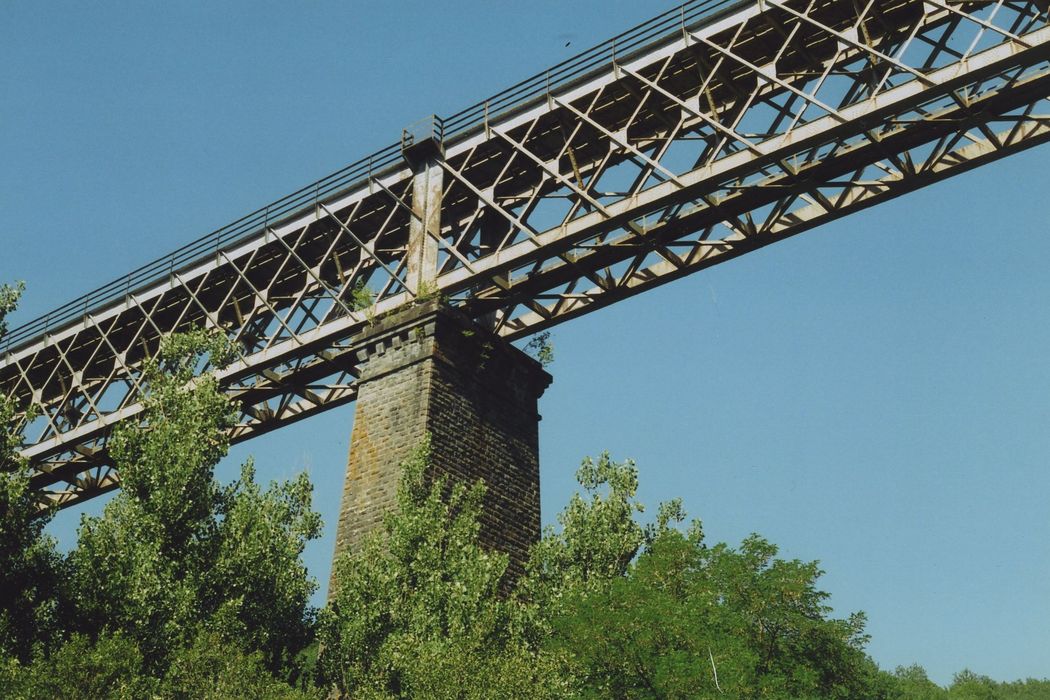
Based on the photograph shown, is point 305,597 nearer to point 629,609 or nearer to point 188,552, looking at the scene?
point 188,552

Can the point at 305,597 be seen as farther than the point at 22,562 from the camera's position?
No

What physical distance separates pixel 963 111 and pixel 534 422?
35.0 feet


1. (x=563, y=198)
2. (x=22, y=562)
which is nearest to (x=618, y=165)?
(x=563, y=198)

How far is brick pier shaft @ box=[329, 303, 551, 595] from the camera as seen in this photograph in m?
21.6

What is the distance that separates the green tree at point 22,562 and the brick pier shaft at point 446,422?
5.30 meters

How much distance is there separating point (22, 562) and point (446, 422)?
27.3 ft

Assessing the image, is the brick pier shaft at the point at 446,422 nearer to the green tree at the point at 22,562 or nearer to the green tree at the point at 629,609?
the green tree at the point at 629,609

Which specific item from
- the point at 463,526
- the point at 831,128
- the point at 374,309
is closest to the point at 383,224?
the point at 374,309

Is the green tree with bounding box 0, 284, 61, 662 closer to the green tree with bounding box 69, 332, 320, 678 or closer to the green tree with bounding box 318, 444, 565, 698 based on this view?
the green tree with bounding box 69, 332, 320, 678

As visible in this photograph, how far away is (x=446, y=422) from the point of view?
864 inches

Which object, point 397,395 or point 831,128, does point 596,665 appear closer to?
point 397,395

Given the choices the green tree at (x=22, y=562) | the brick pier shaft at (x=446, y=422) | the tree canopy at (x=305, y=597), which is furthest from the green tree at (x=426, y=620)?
the green tree at (x=22, y=562)

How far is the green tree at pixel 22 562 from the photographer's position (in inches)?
755

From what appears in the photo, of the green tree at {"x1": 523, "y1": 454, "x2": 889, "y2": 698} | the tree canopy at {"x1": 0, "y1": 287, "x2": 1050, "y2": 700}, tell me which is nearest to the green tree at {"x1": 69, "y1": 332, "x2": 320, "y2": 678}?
the tree canopy at {"x1": 0, "y1": 287, "x2": 1050, "y2": 700}
